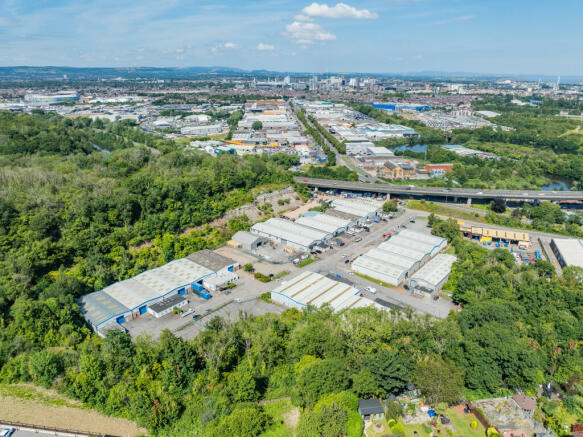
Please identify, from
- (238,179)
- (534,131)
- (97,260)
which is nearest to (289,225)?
(238,179)

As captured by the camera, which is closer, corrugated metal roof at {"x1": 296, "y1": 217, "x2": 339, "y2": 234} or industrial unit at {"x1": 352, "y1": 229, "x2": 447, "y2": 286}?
→ industrial unit at {"x1": 352, "y1": 229, "x2": 447, "y2": 286}

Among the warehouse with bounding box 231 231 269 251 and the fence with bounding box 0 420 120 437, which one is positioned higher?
the warehouse with bounding box 231 231 269 251

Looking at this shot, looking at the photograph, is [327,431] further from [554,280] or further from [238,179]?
[238,179]

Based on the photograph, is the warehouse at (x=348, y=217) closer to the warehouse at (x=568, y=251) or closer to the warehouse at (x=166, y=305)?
the warehouse at (x=568, y=251)

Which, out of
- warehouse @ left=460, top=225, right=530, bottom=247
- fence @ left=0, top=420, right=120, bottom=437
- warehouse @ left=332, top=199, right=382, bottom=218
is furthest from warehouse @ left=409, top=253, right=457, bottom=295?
fence @ left=0, top=420, right=120, bottom=437

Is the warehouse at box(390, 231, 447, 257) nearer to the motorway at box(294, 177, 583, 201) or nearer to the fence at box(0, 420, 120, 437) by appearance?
the motorway at box(294, 177, 583, 201)

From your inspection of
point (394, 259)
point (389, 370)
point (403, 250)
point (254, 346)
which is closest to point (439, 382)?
point (389, 370)

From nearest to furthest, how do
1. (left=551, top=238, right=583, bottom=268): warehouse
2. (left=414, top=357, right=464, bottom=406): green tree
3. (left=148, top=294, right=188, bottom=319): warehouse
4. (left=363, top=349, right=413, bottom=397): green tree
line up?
1. (left=414, top=357, right=464, bottom=406): green tree
2. (left=363, top=349, right=413, bottom=397): green tree
3. (left=148, top=294, right=188, bottom=319): warehouse
4. (left=551, top=238, right=583, bottom=268): warehouse
